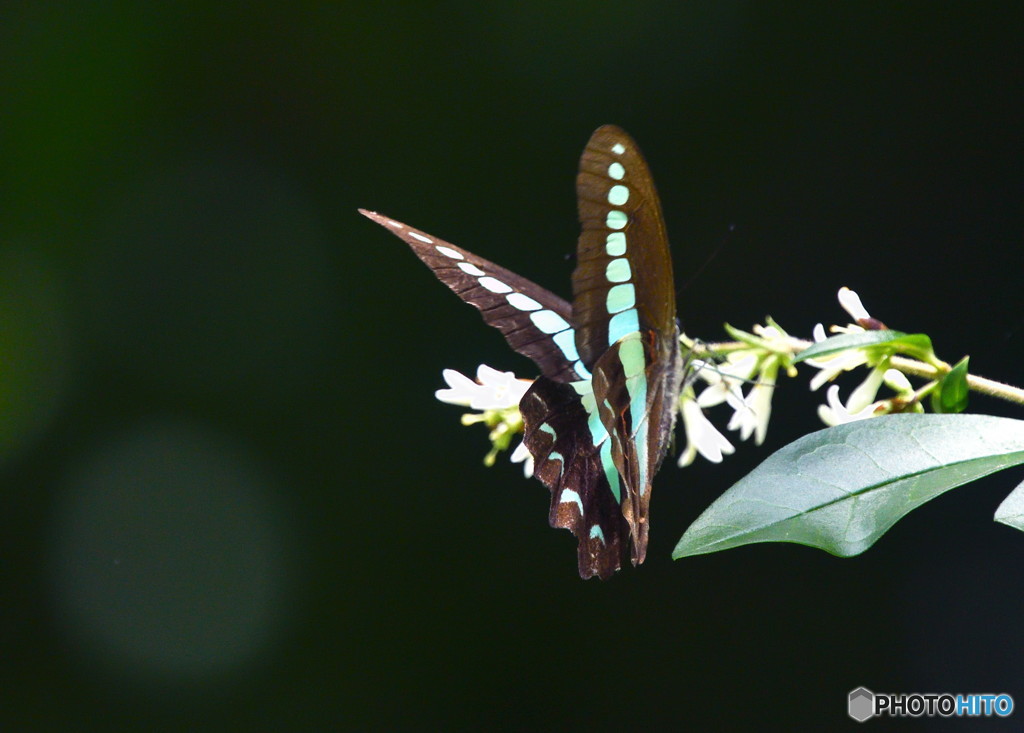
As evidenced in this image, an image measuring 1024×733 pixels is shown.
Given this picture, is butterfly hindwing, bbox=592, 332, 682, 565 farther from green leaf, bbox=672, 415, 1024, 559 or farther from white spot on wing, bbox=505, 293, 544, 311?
green leaf, bbox=672, 415, 1024, 559

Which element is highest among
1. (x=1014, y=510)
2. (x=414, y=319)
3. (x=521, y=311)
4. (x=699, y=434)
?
(x=414, y=319)

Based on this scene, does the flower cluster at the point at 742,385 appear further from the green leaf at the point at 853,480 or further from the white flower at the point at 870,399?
the green leaf at the point at 853,480

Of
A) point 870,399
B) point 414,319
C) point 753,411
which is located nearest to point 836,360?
point 870,399

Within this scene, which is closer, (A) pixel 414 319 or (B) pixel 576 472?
(B) pixel 576 472

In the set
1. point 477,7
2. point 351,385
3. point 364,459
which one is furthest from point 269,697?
point 477,7

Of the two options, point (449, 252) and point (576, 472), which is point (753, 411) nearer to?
point (576, 472)

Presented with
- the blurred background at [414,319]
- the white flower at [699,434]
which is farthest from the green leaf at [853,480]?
the blurred background at [414,319]

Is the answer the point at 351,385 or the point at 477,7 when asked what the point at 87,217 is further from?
the point at 477,7

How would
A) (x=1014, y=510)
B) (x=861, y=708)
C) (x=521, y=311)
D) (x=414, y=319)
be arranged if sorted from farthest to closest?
(x=414, y=319) → (x=861, y=708) → (x=521, y=311) → (x=1014, y=510)
